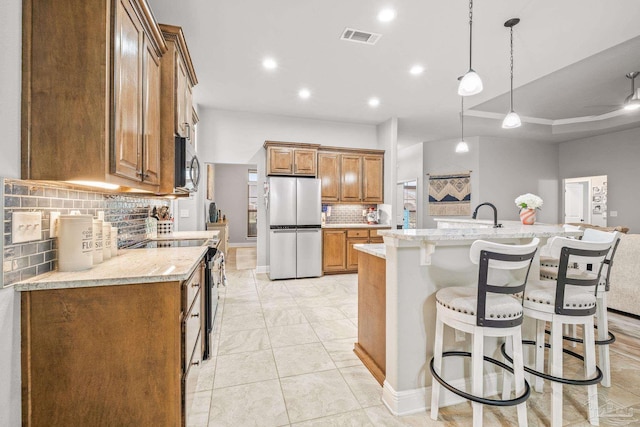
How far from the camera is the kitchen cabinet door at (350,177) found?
18.8ft

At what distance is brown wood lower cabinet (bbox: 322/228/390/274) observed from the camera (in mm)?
5398

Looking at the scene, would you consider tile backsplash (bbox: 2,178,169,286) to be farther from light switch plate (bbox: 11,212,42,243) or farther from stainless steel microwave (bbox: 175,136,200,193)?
stainless steel microwave (bbox: 175,136,200,193)

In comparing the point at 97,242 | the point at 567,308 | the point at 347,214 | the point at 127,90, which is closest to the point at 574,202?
the point at 347,214

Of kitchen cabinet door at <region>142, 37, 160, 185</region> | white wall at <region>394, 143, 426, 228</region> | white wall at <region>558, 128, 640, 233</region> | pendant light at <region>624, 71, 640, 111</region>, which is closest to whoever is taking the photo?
kitchen cabinet door at <region>142, 37, 160, 185</region>

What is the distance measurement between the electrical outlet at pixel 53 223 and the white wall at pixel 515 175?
7646mm

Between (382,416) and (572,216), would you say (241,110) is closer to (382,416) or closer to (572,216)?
(382,416)

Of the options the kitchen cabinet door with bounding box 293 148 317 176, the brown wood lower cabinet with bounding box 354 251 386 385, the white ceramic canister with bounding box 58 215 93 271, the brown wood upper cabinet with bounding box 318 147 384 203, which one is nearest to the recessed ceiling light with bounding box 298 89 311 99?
the kitchen cabinet door with bounding box 293 148 317 176

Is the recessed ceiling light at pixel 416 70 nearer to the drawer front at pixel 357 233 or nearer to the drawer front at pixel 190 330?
the drawer front at pixel 357 233

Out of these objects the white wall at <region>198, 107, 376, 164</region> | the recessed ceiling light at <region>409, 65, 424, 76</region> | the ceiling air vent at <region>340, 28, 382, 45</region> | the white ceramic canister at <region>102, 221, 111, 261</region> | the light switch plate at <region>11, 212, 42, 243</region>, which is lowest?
the white ceramic canister at <region>102, 221, 111, 261</region>

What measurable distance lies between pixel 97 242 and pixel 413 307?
1.90 metres

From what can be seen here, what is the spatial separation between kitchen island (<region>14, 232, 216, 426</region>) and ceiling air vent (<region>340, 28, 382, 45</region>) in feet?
9.42

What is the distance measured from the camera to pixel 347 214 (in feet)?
20.2

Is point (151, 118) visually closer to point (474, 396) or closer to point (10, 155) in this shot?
point (10, 155)

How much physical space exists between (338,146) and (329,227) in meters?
1.78
